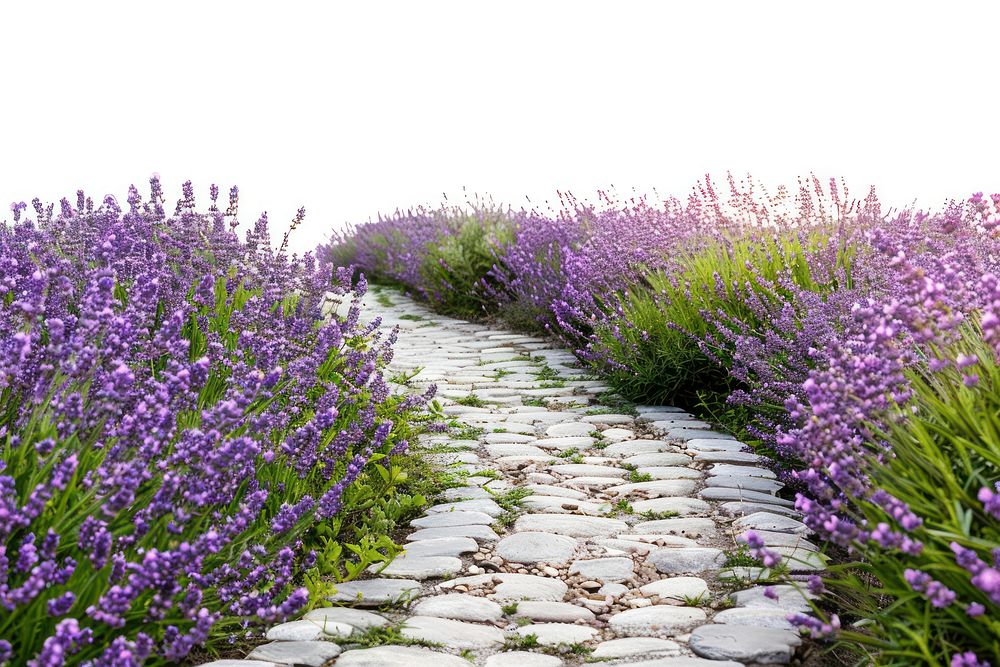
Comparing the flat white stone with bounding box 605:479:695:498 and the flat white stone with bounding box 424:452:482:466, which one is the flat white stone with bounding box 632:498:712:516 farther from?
the flat white stone with bounding box 424:452:482:466

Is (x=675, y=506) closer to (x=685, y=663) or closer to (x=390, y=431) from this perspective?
(x=390, y=431)

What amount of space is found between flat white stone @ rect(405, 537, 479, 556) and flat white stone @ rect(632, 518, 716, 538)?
740 millimetres

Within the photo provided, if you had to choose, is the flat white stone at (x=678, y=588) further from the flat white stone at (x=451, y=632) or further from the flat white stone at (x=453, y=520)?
the flat white stone at (x=453, y=520)

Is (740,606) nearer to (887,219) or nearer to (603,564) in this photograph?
(603,564)

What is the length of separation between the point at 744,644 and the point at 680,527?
3.85 ft

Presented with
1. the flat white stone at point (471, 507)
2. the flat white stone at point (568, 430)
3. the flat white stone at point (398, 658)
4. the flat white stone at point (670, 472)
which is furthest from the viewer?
the flat white stone at point (568, 430)

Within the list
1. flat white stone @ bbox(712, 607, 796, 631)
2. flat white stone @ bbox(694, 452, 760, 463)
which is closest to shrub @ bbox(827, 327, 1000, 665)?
flat white stone @ bbox(712, 607, 796, 631)

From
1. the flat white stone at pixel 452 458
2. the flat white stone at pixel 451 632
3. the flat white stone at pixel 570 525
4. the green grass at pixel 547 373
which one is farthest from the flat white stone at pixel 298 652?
the green grass at pixel 547 373

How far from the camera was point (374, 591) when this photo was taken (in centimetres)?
329

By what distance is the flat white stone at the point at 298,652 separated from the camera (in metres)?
2.69

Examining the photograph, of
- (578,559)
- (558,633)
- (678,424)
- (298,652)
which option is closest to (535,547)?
(578,559)

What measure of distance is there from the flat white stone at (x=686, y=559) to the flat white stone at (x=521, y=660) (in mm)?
879

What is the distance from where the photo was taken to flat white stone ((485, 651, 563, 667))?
2740mm

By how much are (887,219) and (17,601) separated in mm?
7317
